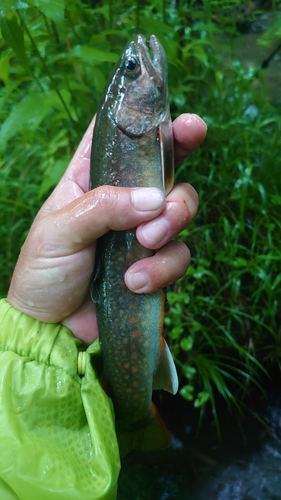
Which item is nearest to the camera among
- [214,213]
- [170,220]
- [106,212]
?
[106,212]

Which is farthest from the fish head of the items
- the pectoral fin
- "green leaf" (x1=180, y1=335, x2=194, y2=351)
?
"green leaf" (x1=180, y1=335, x2=194, y2=351)

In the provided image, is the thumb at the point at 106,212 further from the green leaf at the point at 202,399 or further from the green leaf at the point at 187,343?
the green leaf at the point at 202,399

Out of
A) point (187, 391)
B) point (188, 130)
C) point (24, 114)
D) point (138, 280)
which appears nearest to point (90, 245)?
point (138, 280)

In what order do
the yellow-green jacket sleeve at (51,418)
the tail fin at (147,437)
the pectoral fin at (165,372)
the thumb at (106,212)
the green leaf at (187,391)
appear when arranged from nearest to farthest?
the yellow-green jacket sleeve at (51,418)
the thumb at (106,212)
the pectoral fin at (165,372)
the tail fin at (147,437)
the green leaf at (187,391)

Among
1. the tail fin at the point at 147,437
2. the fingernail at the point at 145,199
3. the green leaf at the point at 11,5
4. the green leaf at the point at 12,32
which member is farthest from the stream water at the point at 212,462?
the green leaf at the point at 11,5

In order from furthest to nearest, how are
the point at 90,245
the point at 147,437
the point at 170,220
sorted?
the point at 147,437 → the point at 90,245 → the point at 170,220

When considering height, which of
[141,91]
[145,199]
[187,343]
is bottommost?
[187,343]

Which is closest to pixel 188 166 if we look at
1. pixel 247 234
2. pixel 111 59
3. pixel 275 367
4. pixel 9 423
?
pixel 247 234

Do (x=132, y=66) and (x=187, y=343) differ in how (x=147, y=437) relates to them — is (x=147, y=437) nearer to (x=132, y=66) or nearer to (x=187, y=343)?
(x=187, y=343)
